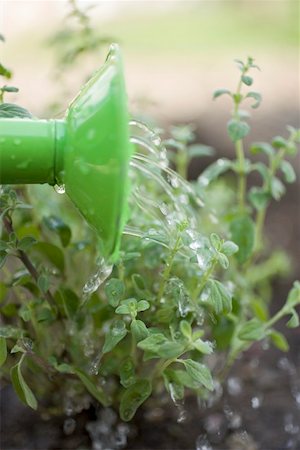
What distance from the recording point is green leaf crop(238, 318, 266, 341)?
2.99 feet

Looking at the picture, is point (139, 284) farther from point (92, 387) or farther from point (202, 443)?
point (202, 443)

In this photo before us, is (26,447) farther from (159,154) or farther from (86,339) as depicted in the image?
(159,154)

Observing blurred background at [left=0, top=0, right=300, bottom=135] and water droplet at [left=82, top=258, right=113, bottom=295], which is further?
blurred background at [left=0, top=0, right=300, bottom=135]

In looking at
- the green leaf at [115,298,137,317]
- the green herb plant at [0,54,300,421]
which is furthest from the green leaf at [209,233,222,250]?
the green leaf at [115,298,137,317]

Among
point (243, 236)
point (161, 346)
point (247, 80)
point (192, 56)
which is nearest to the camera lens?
point (161, 346)

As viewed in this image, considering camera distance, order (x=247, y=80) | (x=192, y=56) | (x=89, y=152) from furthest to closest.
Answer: (x=192, y=56)
(x=247, y=80)
(x=89, y=152)

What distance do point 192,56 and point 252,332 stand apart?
171 cm

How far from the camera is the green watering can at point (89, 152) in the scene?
1.98 feet

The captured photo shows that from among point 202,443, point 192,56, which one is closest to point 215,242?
point 202,443

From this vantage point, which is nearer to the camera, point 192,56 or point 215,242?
point 215,242

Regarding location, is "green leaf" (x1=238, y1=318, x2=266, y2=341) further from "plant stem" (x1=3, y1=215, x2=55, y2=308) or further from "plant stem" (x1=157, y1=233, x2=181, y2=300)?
"plant stem" (x1=3, y1=215, x2=55, y2=308)

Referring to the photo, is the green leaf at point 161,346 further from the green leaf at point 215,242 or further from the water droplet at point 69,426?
the water droplet at point 69,426

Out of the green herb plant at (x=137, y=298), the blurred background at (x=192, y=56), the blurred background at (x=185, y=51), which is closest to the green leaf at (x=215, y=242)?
the green herb plant at (x=137, y=298)

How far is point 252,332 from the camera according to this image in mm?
915
